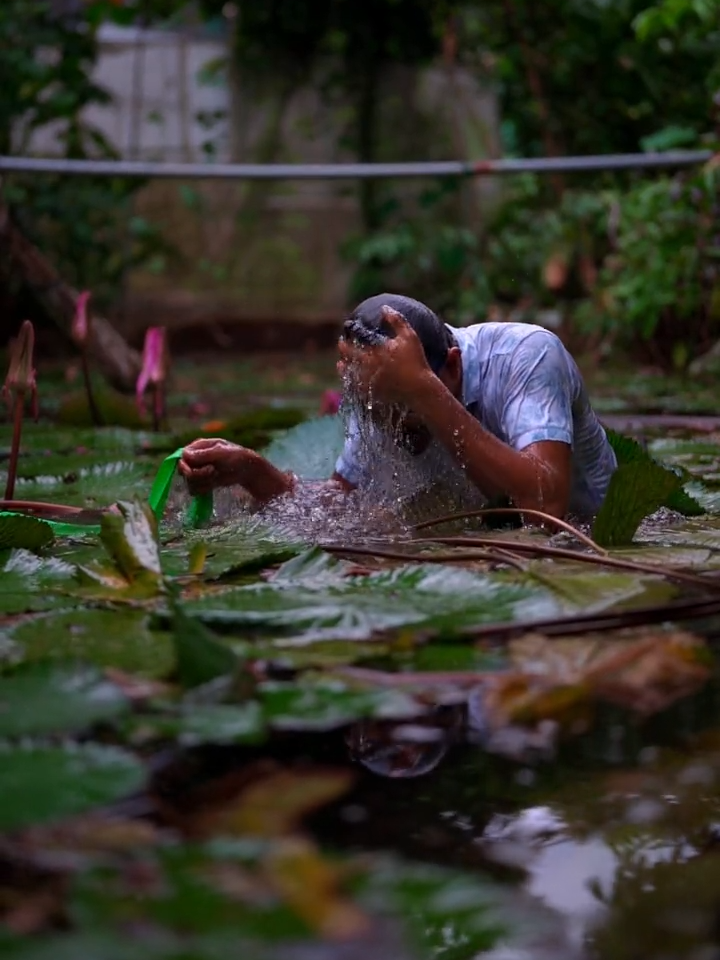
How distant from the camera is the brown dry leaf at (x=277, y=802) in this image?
933 millimetres

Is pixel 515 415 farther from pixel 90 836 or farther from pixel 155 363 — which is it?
pixel 90 836

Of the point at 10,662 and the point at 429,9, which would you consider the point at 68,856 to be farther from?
the point at 429,9

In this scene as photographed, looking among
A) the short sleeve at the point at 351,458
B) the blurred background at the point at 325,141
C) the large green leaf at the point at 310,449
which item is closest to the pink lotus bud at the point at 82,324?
the large green leaf at the point at 310,449

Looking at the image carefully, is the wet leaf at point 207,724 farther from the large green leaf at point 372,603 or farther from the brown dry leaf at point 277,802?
the large green leaf at point 372,603

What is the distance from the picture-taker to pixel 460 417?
212cm

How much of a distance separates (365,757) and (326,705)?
0.26ft

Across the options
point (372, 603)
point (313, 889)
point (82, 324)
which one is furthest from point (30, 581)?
point (82, 324)

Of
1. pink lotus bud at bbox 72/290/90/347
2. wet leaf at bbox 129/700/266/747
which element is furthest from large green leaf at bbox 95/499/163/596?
pink lotus bud at bbox 72/290/90/347

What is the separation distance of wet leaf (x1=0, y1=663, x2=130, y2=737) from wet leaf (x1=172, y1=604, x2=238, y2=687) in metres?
0.06

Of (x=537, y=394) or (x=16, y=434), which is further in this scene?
(x=537, y=394)

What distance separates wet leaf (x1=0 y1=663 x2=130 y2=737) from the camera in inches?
39.3

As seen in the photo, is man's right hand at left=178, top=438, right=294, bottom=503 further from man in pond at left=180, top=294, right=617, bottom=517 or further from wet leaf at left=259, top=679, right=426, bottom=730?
wet leaf at left=259, top=679, right=426, bottom=730

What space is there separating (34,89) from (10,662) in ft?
20.7

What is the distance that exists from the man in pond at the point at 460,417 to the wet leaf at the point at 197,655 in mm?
1024
